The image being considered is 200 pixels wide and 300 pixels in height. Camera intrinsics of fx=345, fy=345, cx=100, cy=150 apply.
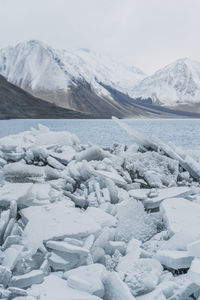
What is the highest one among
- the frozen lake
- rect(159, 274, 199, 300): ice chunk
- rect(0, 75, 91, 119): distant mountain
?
rect(159, 274, 199, 300): ice chunk

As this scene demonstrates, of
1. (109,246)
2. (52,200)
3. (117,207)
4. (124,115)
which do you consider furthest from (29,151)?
(124,115)

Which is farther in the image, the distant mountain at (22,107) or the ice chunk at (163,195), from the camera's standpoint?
the distant mountain at (22,107)

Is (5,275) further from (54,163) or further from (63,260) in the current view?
(54,163)

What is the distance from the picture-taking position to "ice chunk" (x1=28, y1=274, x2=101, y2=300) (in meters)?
3.49

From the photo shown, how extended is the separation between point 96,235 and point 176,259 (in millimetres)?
1237

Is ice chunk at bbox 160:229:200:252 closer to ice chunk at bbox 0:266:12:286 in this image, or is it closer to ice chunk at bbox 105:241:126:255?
ice chunk at bbox 105:241:126:255

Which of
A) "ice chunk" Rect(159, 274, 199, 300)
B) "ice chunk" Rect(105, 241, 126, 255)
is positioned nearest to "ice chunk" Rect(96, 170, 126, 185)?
"ice chunk" Rect(105, 241, 126, 255)

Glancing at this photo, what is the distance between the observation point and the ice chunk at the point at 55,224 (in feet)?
15.2

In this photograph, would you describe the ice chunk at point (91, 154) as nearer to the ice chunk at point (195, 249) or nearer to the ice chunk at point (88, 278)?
the ice chunk at point (88, 278)

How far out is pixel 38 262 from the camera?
4.29 m

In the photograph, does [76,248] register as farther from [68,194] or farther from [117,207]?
[68,194]

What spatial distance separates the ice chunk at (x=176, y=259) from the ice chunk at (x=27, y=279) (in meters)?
1.52

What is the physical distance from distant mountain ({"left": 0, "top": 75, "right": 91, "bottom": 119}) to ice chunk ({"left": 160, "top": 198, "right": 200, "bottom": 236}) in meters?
125

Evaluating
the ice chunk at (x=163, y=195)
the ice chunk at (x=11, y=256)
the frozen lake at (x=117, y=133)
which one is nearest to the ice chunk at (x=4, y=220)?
the ice chunk at (x=11, y=256)
